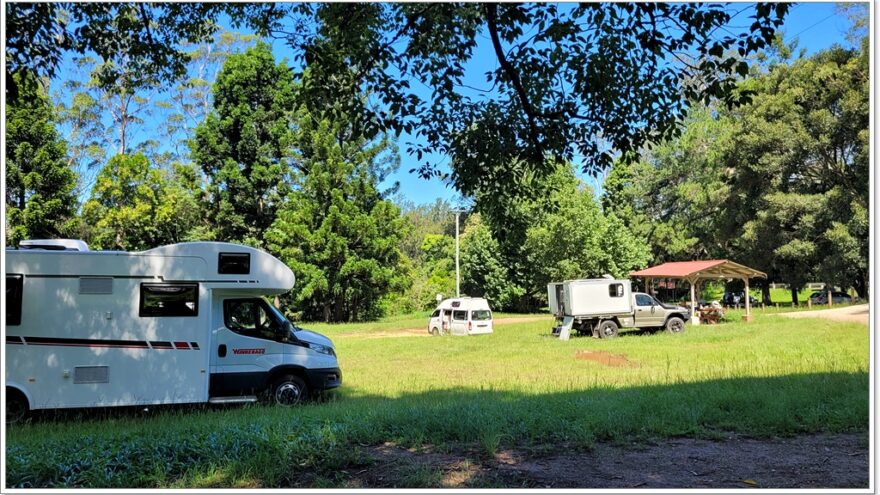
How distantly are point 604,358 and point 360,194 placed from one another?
23535mm

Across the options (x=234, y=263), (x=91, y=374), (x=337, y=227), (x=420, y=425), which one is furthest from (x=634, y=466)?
(x=337, y=227)

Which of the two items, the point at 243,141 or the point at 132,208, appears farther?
the point at 243,141

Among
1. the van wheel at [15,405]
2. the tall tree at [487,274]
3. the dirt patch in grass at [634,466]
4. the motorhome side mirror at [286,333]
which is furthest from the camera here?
the tall tree at [487,274]

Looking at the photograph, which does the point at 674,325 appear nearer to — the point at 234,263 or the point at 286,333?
the point at 286,333

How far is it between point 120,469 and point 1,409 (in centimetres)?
101

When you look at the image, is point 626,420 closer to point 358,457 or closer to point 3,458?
point 358,457

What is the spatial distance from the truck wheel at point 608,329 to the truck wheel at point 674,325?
2.21 meters

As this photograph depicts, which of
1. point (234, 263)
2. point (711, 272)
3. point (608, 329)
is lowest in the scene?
point (608, 329)

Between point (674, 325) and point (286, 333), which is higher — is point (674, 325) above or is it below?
below

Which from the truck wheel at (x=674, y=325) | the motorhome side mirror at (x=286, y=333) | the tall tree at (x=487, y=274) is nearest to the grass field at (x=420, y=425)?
the motorhome side mirror at (x=286, y=333)

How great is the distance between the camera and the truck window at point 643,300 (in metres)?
23.5

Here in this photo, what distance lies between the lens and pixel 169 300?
29.2 feet

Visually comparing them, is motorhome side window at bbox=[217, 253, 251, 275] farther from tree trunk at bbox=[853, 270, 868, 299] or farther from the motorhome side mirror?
tree trunk at bbox=[853, 270, 868, 299]

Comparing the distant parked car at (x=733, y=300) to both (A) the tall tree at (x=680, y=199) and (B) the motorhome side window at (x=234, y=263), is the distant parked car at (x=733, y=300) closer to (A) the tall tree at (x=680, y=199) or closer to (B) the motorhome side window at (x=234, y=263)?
(A) the tall tree at (x=680, y=199)
